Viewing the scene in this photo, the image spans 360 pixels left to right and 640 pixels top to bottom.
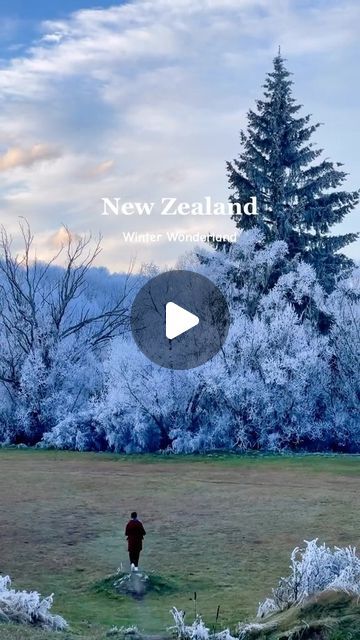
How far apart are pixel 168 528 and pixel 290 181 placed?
34.6 metres

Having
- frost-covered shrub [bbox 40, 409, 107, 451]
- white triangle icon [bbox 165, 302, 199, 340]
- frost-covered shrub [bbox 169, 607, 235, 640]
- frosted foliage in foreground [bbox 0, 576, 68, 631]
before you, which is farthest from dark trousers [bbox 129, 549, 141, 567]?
frost-covered shrub [bbox 40, 409, 107, 451]

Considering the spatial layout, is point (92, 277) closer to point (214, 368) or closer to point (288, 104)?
point (288, 104)

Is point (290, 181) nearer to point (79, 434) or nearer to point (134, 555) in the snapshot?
point (79, 434)

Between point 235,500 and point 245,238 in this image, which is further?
point 245,238

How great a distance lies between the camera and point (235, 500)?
74.3 feet

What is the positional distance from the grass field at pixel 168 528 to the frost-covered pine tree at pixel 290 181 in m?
21.6

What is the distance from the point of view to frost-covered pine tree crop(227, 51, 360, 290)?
49.7 m

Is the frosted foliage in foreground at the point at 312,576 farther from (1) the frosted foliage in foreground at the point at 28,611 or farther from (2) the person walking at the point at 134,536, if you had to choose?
(2) the person walking at the point at 134,536

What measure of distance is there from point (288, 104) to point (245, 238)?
1116cm

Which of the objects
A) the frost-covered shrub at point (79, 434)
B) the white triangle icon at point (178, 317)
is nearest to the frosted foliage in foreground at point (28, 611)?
the white triangle icon at point (178, 317)

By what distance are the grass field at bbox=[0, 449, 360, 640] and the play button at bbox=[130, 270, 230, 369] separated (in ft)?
29.9

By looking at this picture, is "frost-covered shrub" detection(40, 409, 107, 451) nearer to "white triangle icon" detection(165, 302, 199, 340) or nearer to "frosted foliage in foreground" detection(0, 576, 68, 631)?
"white triangle icon" detection(165, 302, 199, 340)

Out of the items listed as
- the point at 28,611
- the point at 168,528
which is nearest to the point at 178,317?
the point at 168,528

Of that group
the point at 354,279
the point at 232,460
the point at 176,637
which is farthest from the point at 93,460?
the point at 176,637
